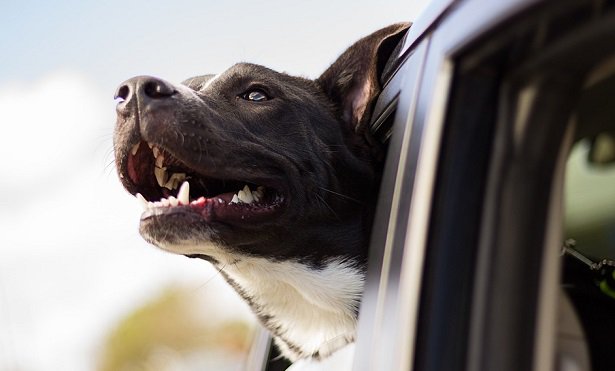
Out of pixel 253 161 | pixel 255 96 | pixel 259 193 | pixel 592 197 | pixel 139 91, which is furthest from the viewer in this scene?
pixel 255 96

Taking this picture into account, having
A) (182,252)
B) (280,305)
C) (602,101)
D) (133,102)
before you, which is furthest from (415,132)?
(280,305)

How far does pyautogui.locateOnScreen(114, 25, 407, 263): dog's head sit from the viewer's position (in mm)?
2736

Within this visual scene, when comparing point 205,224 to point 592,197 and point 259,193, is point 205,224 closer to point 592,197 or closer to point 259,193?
point 259,193

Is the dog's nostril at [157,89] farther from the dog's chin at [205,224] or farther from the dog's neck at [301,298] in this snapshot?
the dog's neck at [301,298]

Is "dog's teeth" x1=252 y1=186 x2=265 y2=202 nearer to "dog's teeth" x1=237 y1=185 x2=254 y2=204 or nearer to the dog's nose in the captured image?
"dog's teeth" x1=237 y1=185 x2=254 y2=204

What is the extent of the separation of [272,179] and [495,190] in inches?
63.1

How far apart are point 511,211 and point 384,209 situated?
50cm

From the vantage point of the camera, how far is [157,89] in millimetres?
2734

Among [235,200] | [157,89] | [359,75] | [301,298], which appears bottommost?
[301,298]

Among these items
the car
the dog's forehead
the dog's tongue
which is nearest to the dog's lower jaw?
the dog's tongue

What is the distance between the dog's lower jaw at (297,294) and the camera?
2924mm

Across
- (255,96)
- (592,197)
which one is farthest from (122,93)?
(592,197)

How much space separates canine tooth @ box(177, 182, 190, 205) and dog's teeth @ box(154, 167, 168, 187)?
73 mm

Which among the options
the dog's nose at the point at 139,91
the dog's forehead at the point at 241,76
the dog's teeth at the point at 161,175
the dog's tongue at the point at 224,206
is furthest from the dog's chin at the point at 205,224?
the dog's forehead at the point at 241,76
